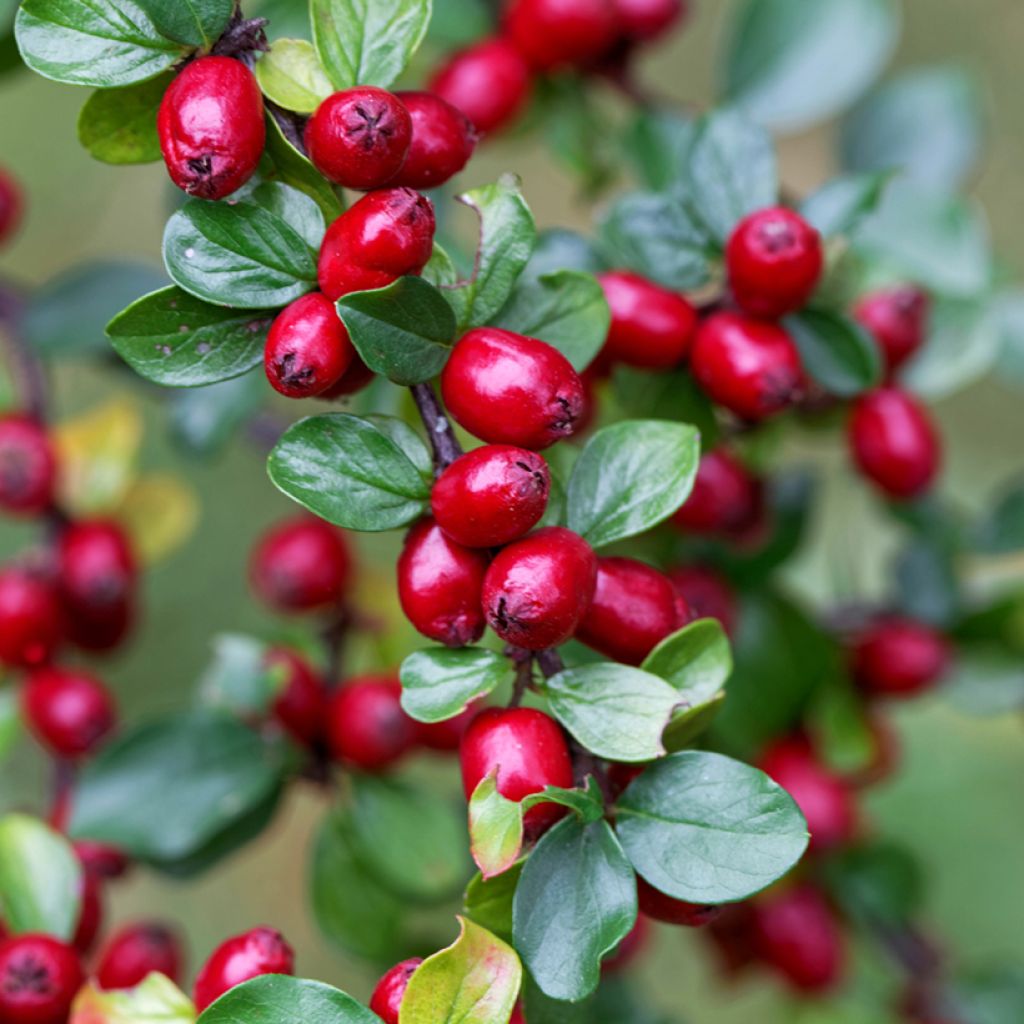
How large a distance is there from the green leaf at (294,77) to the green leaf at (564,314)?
0.40 ft

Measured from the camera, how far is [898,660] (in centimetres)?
99

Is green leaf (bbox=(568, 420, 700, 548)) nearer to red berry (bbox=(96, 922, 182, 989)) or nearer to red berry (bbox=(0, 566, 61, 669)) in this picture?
red berry (bbox=(96, 922, 182, 989))

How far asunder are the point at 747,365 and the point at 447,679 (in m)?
0.23

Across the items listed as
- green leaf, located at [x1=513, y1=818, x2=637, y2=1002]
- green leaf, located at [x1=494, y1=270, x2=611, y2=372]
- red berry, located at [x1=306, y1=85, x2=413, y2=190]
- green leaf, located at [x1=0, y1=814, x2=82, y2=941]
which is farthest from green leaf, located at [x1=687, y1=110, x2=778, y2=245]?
green leaf, located at [x1=0, y1=814, x2=82, y2=941]

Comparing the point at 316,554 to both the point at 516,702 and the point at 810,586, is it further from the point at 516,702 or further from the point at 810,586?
the point at 810,586

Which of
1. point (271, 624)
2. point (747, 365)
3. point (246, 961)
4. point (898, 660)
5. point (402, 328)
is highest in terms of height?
point (402, 328)

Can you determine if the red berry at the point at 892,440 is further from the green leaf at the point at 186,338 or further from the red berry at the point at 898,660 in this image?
the green leaf at the point at 186,338

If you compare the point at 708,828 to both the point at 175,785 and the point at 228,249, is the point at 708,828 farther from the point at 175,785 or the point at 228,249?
the point at 175,785

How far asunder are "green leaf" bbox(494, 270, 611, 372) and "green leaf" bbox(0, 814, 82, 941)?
→ 363 mm

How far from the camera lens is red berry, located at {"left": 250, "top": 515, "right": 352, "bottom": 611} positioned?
0.95m

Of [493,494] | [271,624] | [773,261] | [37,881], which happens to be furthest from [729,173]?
[271,624]

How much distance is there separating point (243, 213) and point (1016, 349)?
79 centimetres

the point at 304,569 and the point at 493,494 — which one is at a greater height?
the point at 493,494

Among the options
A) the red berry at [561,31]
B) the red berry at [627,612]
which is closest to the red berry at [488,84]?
the red berry at [561,31]
